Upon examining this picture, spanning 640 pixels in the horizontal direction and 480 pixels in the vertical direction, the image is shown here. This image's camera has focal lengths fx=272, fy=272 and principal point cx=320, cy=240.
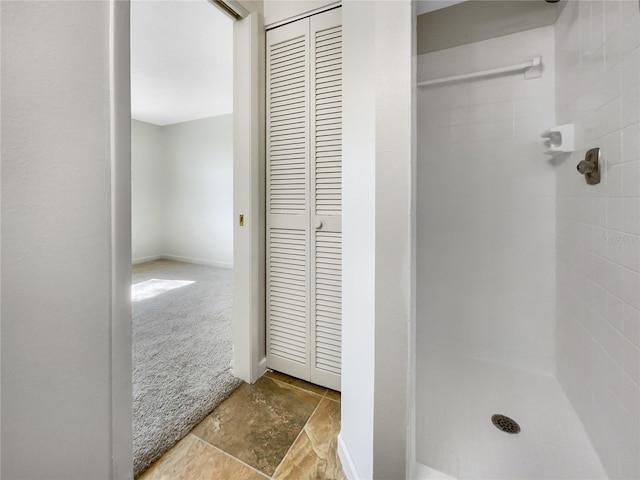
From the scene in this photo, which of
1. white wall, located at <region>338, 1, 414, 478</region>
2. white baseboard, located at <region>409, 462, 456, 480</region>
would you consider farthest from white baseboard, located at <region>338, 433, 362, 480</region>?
white baseboard, located at <region>409, 462, 456, 480</region>

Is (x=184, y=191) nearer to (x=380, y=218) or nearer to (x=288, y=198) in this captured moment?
(x=288, y=198)

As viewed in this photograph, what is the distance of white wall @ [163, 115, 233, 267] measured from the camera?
425 centimetres

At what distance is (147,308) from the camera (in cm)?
254

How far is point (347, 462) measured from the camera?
98 cm

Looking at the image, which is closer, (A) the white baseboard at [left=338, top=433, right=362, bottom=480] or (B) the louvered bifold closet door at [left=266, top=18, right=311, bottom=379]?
(A) the white baseboard at [left=338, top=433, right=362, bottom=480]

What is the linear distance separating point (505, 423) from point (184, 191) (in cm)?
495

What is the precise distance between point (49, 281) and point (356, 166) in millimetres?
781

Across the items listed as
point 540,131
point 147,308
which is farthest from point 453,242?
point 147,308

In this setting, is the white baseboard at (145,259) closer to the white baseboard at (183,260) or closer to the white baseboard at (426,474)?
the white baseboard at (183,260)

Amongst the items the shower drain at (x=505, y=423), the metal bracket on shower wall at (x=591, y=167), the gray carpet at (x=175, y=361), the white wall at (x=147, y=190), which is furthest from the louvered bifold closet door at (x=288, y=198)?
the white wall at (x=147, y=190)

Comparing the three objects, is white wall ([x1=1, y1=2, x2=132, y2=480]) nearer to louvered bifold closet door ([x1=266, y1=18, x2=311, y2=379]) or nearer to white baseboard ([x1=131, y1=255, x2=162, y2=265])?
louvered bifold closet door ([x1=266, y1=18, x2=311, y2=379])

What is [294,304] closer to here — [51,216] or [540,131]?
[51,216]

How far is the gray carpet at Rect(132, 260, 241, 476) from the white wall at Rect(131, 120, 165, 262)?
1638mm

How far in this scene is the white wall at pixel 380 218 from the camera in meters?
0.75
